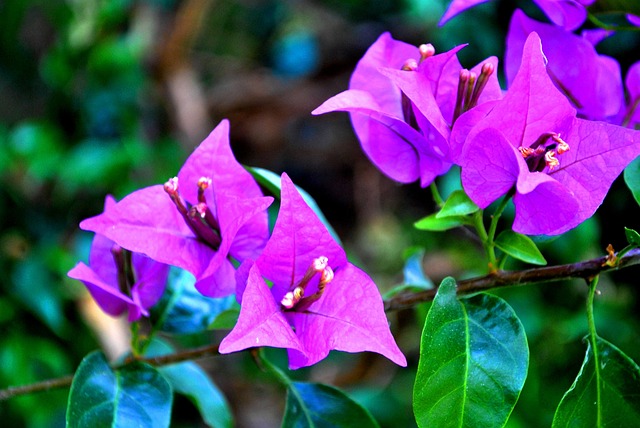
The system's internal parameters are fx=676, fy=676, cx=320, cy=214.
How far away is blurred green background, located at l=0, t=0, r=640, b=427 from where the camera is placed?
125 cm

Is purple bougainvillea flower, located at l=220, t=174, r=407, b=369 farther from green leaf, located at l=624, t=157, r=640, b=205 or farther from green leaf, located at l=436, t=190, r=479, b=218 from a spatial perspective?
green leaf, located at l=624, t=157, r=640, b=205

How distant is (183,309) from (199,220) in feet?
0.73

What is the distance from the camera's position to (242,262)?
53cm

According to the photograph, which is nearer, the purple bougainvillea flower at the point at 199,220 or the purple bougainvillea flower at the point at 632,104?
the purple bougainvillea flower at the point at 199,220

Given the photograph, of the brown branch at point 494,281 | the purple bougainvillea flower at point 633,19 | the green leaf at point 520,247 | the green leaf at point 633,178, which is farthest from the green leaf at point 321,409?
the purple bougainvillea flower at point 633,19

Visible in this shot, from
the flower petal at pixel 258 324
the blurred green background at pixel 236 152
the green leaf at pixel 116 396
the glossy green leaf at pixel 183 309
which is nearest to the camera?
the flower petal at pixel 258 324

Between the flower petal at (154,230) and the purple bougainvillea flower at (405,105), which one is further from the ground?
the purple bougainvillea flower at (405,105)

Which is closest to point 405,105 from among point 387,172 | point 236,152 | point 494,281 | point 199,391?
point 387,172

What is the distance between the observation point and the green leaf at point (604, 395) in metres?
0.53

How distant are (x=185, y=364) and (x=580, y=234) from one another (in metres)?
0.66

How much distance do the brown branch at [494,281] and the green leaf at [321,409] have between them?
95mm

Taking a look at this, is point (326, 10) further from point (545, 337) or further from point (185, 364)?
point (185, 364)

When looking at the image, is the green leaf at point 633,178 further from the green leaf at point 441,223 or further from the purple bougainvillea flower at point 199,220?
the purple bougainvillea flower at point 199,220

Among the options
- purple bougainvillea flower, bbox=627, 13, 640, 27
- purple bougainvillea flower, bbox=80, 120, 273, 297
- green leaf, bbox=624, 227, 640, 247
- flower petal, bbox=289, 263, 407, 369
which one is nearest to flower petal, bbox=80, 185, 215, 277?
purple bougainvillea flower, bbox=80, 120, 273, 297
